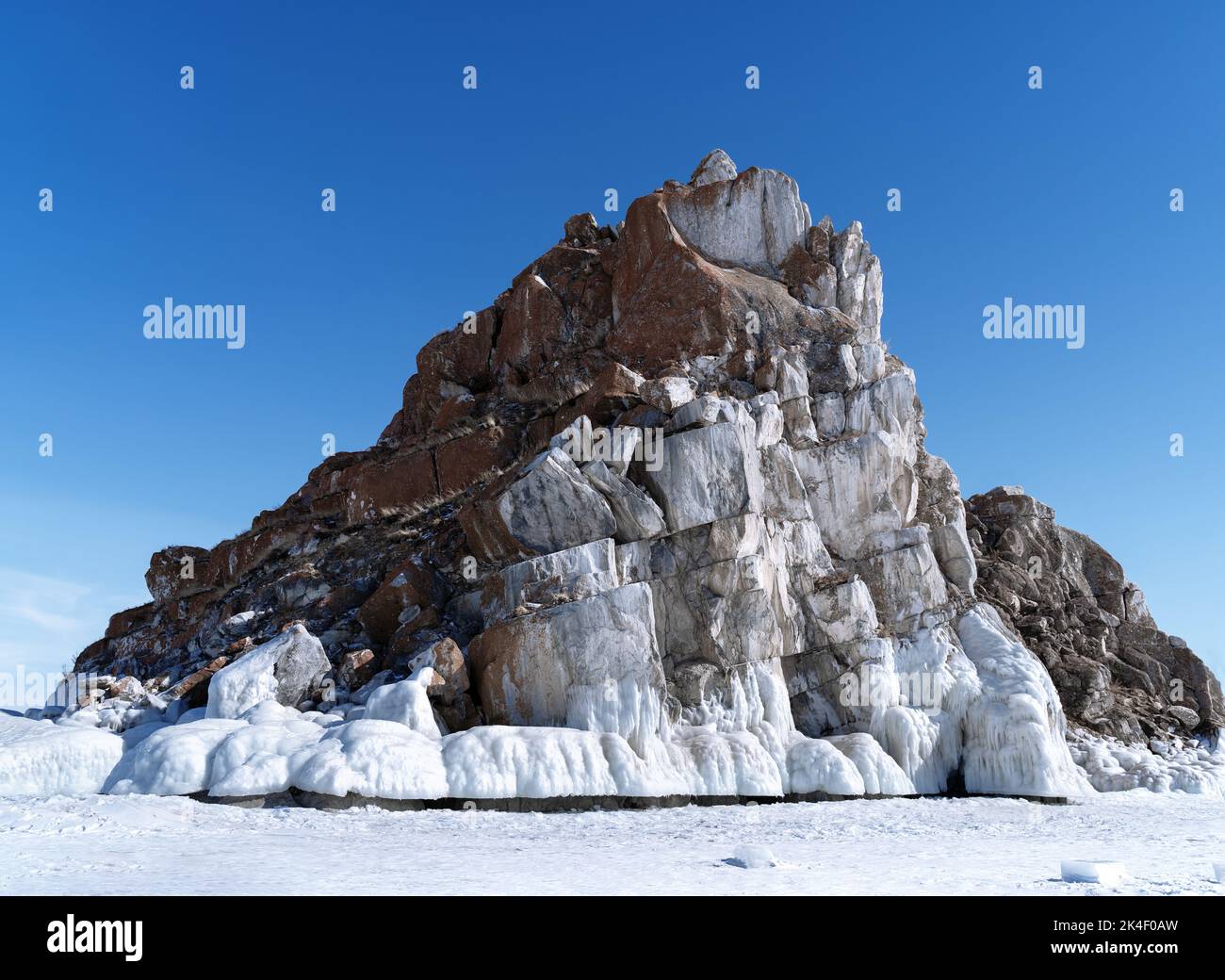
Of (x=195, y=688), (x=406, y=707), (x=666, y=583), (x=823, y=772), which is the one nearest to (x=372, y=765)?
(x=406, y=707)

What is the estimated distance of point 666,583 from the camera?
83.0 ft

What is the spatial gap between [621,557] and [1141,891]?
15604 mm

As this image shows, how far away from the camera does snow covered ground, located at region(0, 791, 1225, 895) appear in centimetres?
1100

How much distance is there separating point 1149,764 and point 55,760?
29.6 meters

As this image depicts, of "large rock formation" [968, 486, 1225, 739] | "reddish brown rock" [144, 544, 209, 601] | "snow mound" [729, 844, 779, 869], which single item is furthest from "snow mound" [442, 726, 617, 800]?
"reddish brown rock" [144, 544, 209, 601]

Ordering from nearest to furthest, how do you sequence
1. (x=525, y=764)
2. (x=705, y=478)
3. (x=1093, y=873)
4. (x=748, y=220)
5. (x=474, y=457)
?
(x=1093, y=873), (x=525, y=764), (x=705, y=478), (x=474, y=457), (x=748, y=220)

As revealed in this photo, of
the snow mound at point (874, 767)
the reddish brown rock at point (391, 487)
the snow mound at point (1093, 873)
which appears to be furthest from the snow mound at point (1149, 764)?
the reddish brown rock at point (391, 487)

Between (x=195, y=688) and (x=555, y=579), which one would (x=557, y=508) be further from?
(x=195, y=688)

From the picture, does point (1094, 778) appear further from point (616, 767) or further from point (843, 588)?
point (616, 767)

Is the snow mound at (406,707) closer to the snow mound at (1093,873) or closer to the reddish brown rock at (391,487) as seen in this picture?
the snow mound at (1093,873)

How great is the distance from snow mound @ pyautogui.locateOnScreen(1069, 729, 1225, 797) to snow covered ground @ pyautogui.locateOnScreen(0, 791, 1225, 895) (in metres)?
6.89

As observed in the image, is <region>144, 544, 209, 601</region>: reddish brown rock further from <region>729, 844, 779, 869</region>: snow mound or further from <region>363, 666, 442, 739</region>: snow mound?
<region>729, 844, 779, 869</region>: snow mound

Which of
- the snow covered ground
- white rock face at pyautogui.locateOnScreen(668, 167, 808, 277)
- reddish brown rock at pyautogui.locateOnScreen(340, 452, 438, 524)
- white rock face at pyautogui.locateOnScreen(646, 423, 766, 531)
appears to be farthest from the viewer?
white rock face at pyautogui.locateOnScreen(668, 167, 808, 277)

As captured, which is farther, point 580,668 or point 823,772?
point 823,772
